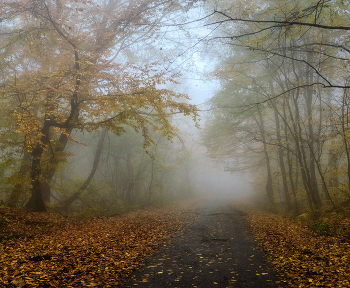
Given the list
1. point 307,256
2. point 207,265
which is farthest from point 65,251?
point 307,256

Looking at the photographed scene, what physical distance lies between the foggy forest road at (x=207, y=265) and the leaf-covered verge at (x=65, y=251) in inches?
17.5

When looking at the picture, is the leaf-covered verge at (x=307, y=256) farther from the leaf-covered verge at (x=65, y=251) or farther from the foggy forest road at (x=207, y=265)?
the leaf-covered verge at (x=65, y=251)

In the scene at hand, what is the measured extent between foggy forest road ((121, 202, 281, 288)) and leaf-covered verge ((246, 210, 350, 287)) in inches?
12.8

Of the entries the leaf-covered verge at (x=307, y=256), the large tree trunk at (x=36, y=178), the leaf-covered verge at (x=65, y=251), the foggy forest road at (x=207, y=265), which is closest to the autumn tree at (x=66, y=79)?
the large tree trunk at (x=36, y=178)

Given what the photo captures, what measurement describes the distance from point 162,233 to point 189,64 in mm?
A: 8664

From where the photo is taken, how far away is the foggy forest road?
3926 mm

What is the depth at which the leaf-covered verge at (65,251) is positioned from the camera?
151 inches

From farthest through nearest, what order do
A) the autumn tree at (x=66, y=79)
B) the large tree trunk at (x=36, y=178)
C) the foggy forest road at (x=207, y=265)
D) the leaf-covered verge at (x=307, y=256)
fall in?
the large tree trunk at (x=36, y=178), the autumn tree at (x=66, y=79), the foggy forest road at (x=207, y=265), the leaf-covered verge at (x=307, y=256)

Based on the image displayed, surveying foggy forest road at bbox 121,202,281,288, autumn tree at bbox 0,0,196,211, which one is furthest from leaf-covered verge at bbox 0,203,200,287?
autumn tree at bbox 0,0,196,211

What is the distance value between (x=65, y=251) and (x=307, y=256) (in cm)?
557

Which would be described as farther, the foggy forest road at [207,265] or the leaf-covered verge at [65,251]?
the foggy forest road at [207,265]

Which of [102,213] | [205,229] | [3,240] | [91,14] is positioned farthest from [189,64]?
[3,240]

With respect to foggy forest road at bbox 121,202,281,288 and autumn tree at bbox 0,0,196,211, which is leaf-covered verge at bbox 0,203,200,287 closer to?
foggy forest road at bbox 121,202,281,288

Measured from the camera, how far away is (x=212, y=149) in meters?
15.6
